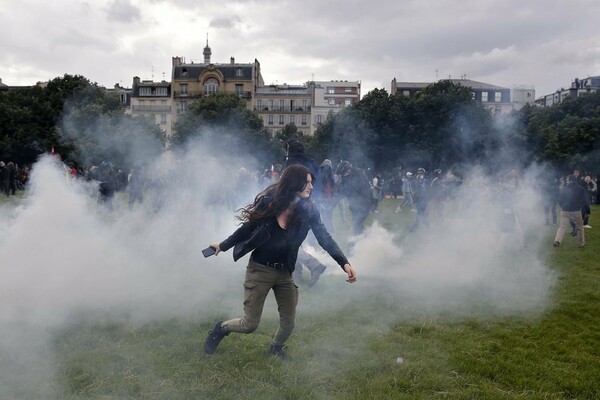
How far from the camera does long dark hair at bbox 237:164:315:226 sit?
5.39m

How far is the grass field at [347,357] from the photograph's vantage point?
5.07 meters

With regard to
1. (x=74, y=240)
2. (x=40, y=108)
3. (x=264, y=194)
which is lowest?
(x=74, y=240)

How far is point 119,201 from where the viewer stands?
22500 mm

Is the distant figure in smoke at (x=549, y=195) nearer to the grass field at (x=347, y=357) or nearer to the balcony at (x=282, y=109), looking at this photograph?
the grass field at (x=347, y=357)

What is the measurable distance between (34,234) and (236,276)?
3.53 meters

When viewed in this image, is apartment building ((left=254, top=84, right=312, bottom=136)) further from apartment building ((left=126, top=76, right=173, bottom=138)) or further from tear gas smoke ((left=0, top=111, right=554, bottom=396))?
tear gas smoke ((left=0, top=111, right=554, bottom=396))

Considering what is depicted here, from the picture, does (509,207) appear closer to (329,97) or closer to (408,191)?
(408,191)

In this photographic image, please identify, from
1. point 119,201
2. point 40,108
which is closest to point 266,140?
point 40,108

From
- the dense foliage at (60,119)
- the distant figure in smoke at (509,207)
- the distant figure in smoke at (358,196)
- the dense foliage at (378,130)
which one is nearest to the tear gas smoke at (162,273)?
the distant figure in smoke at (509,207)

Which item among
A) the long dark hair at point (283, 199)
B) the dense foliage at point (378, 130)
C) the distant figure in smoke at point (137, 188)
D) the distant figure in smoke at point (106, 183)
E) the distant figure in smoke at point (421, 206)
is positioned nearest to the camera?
the long dark hair at point (283, 199)

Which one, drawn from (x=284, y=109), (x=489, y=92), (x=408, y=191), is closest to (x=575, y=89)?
(x=489, y=92)

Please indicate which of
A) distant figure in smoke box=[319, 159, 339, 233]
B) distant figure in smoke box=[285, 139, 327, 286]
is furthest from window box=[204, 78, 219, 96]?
distant figure in smoke box=[285, 139, 327, 286]

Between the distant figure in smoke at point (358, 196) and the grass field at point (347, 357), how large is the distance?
185 inches

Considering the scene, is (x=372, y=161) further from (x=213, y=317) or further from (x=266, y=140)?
(x=213, y=317)
